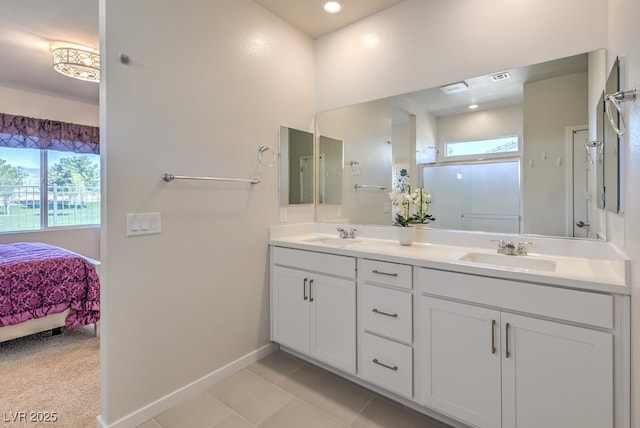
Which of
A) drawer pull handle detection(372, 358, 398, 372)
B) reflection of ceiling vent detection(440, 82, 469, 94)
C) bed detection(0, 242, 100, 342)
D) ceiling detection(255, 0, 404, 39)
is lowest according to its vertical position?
drawer pull handle detection(372, 358, 398, 372)

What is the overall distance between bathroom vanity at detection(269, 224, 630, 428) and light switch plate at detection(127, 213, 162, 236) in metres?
0.86

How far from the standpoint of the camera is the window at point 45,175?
408 cm

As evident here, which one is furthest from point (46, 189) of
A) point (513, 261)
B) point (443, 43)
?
point (513, 261)

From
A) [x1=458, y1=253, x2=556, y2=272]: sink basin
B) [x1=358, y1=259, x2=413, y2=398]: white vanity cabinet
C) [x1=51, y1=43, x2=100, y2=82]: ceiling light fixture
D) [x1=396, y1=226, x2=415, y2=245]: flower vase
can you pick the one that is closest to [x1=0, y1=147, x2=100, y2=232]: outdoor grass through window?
[x1=51, y1=43, x2=100, y2=82]: ceiling light fixture

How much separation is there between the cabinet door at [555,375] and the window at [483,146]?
41.9 inches

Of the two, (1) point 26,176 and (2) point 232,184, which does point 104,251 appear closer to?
(2) point 232,184

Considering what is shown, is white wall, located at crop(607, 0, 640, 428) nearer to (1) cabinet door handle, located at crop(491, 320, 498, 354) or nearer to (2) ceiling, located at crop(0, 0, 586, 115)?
(1) cabinet door handle, located at crop(491, 320, 498, 354)

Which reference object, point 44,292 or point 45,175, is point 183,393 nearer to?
point 44,292

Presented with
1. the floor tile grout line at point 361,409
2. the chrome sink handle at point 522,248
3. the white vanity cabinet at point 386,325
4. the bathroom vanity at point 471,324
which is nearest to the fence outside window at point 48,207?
the bathroom vanity at point 471,324

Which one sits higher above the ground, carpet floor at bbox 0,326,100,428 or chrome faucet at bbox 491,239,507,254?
chrome faucet at bbox 491,239,507,254

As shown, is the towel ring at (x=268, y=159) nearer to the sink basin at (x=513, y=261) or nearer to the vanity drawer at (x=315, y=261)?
the vanity drawer at (x=315, y=261)

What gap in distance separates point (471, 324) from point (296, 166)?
5.73 feet

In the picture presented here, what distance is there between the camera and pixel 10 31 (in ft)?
8.72

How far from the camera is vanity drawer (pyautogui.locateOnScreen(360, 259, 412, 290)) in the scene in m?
1.70
